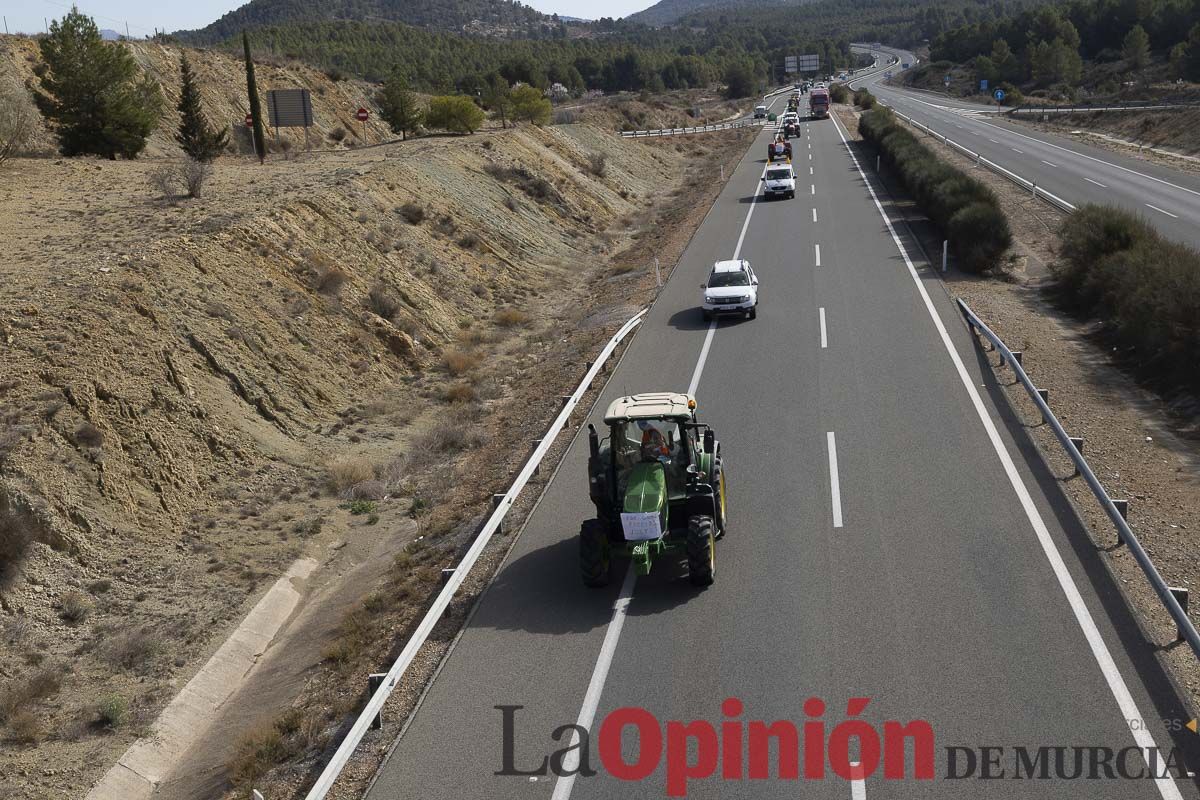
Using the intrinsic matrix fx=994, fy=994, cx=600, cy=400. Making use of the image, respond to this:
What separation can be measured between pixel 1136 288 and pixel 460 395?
50.9ft

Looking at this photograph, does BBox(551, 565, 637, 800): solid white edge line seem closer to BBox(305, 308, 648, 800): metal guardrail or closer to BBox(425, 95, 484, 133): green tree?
BBox(305, 308, 648, 800): metal guardrail

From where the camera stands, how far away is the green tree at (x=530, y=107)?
222 feet

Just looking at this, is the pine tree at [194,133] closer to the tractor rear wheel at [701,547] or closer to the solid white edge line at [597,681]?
the solid white edge line at [597,681]

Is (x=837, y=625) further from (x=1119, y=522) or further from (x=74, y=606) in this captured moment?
(x=74, y=606)

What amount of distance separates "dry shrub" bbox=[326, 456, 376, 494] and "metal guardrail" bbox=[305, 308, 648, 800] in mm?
4010

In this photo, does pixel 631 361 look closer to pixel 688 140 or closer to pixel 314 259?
pixel 314 259

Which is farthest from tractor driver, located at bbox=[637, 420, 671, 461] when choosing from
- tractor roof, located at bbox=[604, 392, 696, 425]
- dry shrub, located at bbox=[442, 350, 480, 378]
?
dry shrub, located at bbox=[442, 350, 480, 378]

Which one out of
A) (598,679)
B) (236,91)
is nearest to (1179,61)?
(236,91)

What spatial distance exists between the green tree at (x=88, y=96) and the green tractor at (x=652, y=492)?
1327 inches

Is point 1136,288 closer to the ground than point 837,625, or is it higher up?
higher up

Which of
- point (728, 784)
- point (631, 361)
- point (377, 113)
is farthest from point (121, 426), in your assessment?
point (377, 113)

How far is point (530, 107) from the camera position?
67.8 metres

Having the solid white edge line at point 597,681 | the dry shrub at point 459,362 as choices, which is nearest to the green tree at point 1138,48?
the dry shrub at point 459,362

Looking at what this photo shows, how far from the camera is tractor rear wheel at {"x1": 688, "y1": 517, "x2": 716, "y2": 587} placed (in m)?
11.6
